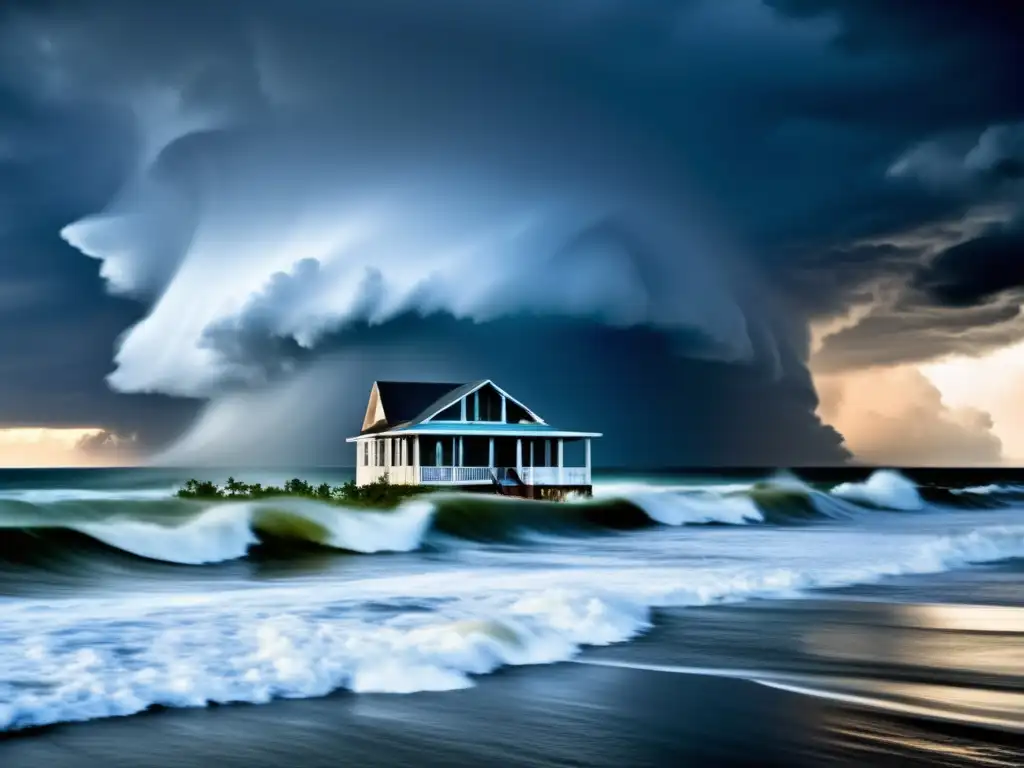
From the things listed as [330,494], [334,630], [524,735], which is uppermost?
[330,494]

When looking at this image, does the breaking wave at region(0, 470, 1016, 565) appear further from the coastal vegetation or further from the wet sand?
the wet sand

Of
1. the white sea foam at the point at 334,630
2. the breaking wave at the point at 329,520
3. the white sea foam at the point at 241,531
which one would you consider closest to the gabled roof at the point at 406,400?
the breaking wave at the point at 329,520

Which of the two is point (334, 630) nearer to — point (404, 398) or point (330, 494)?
point (330, 494)

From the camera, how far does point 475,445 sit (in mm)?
43562

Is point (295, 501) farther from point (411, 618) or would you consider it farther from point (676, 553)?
point (411, 618)

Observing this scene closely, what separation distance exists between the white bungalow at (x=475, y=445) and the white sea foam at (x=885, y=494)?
49.7ft

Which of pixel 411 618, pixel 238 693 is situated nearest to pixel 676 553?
pixel 411 618

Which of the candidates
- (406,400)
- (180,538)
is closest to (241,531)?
(180,538)

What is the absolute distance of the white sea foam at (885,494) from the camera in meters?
50.8

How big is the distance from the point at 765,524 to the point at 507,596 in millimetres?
25718

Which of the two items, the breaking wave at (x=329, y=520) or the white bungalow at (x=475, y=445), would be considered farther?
the white bungalow at (x=475, y=445)

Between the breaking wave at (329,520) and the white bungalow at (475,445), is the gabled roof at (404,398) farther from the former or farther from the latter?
the breaking wave at (329,520)

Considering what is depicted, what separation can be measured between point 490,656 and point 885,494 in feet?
151

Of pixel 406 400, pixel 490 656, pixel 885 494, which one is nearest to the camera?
pixel 490 656
